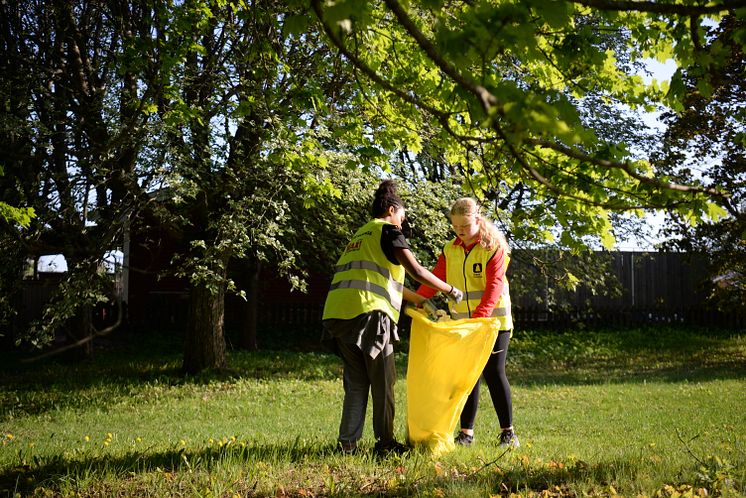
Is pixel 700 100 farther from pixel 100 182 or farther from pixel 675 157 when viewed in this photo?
pixel 100 182

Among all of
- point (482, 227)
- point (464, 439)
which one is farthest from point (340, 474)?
point (482, 227)

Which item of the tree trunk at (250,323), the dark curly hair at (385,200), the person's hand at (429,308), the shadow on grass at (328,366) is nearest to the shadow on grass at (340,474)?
the person's hand at (429,308)

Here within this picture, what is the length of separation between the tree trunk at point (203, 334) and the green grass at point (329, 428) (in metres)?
0.35

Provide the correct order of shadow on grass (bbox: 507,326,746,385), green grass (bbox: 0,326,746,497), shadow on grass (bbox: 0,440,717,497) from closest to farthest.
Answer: shadow on grass (bbox: 0,440,717,497), green grass (bbox: 0,326,746,497), shadow on grass (bbox: 507,326,746,385)

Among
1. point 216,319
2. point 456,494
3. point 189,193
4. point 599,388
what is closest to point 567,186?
point 456,494

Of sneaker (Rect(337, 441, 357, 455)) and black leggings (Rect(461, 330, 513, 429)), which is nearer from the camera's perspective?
sneaker (Rect(337, 441, 357, 455))

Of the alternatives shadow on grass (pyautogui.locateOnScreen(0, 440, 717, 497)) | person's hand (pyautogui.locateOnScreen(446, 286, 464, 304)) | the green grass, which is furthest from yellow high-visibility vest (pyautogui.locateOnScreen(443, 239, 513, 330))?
shadow on grass (pyautogui.locateOnScreen(0, 440, 717, 497))

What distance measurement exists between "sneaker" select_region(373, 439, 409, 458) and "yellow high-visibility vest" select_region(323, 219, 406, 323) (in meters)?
0.84

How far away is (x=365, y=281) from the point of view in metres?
4.70

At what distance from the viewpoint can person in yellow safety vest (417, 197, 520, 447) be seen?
17.0ft

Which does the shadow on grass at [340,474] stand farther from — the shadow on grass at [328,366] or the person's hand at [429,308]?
the shadow on grass at [328,366]

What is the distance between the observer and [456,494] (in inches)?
149

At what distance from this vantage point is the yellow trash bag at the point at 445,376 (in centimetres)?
481

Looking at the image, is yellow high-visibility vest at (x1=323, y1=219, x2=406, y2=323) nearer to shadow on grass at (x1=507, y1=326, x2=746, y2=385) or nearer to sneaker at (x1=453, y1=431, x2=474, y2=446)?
sneaker at (x1=453, y1=431, x2=474, y2=446)
